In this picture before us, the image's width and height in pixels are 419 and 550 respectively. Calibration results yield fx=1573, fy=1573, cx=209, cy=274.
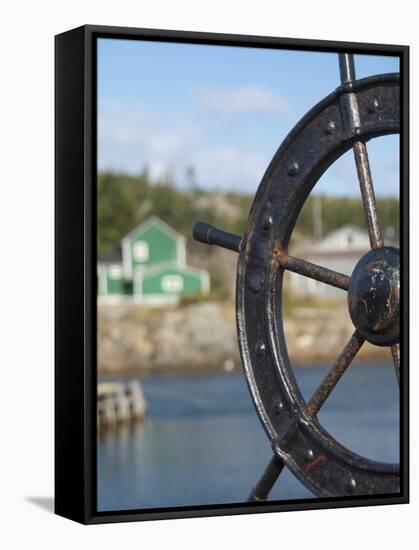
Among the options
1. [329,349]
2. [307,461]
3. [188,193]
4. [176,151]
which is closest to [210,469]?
[329,349]

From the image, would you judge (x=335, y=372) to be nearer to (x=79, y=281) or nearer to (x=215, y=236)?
(x=215, y=236)

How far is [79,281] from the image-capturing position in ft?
20.1

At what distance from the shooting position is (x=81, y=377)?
6121mm

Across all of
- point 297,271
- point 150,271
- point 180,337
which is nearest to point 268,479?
point 297,271

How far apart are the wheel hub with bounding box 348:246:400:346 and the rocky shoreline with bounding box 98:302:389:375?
153cm

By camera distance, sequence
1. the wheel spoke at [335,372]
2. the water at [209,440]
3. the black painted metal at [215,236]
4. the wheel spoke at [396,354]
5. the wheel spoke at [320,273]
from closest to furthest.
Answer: the wheel spoke at [335,372] → the wheel spoke at [320,273] → the black painted metal at [215,236] → the wheel spoke at [396,354] → the water at [209,440]

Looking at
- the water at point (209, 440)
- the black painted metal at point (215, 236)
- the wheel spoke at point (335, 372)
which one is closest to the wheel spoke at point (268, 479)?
the wheel spoke at point (335, 372)

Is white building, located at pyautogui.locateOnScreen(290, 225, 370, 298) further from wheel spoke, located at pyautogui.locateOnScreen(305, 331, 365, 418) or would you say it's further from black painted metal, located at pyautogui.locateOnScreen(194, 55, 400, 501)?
wheel spoke, located at pyautogui.locateOnScreen(305, 331, 365, 418)

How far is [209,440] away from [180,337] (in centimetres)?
457

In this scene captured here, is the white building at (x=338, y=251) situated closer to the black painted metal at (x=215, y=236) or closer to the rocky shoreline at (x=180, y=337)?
the rocky shoreline at (x=180, y=337)

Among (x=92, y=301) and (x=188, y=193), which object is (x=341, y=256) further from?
(x=92, y=301)

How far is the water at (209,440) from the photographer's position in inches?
386

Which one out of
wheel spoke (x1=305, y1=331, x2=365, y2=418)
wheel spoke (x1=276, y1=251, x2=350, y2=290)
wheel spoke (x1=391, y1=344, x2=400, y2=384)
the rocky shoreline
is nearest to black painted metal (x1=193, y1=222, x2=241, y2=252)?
wheel spoke (x1=276, y1=251, x2=350, y2=290)

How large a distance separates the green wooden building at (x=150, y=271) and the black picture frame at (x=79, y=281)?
24.7 inches
